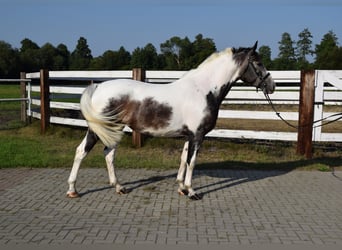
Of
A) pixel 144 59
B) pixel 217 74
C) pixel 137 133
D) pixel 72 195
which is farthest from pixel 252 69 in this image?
pixel 144 59

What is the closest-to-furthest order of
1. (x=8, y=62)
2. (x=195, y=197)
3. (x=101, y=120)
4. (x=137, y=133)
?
(x=101, y=120) → (x=195, y=197) → (x=137, y=133) → (x=8, y=62)

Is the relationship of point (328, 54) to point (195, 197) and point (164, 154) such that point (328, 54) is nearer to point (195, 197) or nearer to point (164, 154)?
point (164, 154)

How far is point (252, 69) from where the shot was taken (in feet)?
20.8

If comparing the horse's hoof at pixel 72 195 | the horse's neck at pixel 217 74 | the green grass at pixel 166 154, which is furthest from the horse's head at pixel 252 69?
the horse's hoof at pixel 72 195

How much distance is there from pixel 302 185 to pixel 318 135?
2445 mm

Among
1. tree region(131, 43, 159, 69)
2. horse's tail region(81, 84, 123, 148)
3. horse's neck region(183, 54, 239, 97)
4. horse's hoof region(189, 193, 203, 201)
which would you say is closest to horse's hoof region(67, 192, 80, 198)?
horse's tail region(81, 84, 123, 148)

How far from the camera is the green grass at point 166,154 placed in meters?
8.34

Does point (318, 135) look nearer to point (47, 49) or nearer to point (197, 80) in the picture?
point (197, 80)

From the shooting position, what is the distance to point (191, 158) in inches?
243

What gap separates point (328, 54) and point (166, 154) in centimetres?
5301

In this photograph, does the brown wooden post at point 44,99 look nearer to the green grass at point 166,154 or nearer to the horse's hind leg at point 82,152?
the green grass at point 166,154

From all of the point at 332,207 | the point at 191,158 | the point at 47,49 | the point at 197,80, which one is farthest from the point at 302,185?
the point at 47,49

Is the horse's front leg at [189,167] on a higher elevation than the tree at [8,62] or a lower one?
lower

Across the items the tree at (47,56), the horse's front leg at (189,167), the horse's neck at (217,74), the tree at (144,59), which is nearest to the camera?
the horse's front leg at (189,167)
